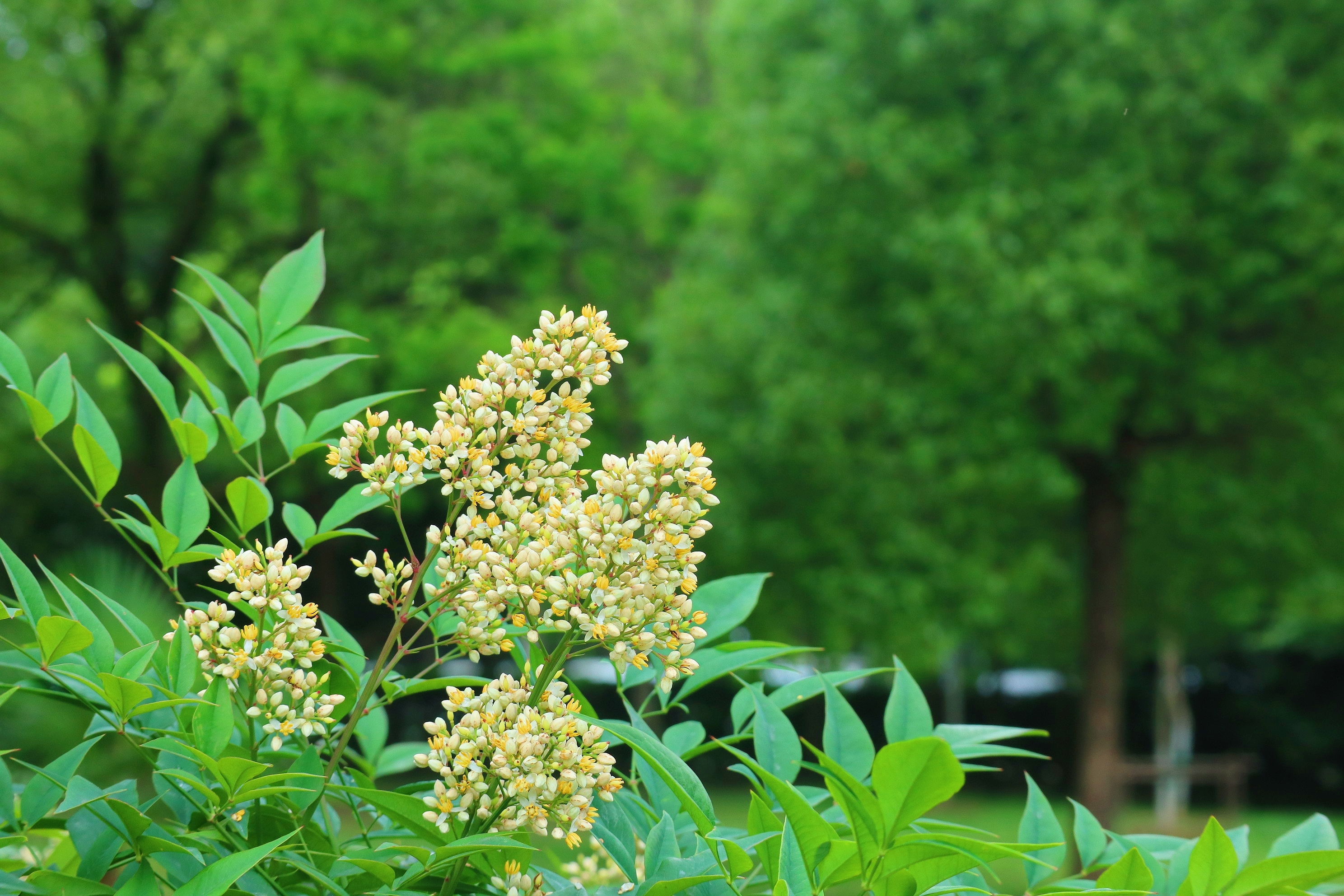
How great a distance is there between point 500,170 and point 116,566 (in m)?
9.17

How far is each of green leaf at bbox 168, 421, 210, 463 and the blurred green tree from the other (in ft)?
23.9

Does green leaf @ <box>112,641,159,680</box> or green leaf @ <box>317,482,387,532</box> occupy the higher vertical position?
green leaf @ <box>317,482,387,532</box>

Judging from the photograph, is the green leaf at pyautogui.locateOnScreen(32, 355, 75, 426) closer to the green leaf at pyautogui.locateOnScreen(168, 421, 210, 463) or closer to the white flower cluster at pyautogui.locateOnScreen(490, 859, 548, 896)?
the green leaf at pyautogui.locateOnScreen(168, 421, 210, 463)

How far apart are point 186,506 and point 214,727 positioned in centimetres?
32

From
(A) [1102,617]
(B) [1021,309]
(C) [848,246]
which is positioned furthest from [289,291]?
(A) [1102,617]

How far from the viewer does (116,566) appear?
13.9 ft

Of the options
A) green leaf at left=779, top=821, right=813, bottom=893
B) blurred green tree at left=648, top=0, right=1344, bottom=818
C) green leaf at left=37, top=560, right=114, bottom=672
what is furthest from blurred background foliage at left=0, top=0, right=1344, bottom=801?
green leaf at left=779, top=821, right=813, bottom=893

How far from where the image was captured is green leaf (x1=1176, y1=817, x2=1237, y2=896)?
1.04 metres

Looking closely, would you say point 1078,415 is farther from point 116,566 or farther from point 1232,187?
point 116,566

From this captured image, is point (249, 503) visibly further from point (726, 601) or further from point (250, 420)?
point (726, 601)

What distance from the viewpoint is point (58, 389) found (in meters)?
1.25

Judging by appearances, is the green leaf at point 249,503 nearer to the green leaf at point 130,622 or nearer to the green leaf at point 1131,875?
the green leaf at point 130,622

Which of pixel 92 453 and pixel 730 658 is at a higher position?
pixel 92 453

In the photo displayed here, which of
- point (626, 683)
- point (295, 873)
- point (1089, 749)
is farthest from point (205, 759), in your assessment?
→ point (1089, 749)
